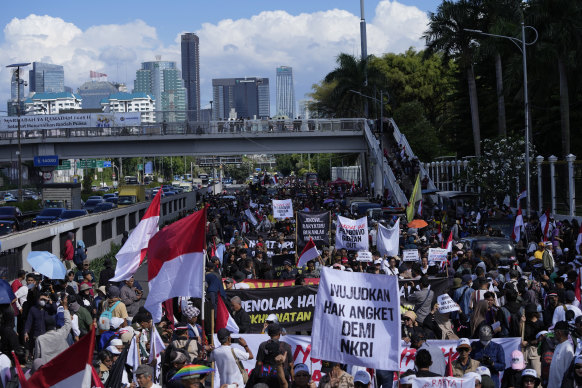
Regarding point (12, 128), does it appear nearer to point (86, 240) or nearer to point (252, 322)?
point (86, 240)

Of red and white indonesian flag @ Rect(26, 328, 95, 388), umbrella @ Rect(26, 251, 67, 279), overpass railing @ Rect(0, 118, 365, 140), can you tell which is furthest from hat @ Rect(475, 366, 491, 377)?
overpass railing @ Rect(0, 118, 365, 140)

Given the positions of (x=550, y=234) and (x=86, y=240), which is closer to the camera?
(x=550, y=234)

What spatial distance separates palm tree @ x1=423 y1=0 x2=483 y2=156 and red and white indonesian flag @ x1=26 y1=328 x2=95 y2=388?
44784 millimetres

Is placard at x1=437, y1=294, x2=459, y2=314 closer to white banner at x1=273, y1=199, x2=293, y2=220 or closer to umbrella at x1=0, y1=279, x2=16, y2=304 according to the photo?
umbrella at x1=0, y1=279, x2=16, y2=304

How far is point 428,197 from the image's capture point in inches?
1839

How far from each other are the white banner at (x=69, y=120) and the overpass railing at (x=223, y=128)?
1012 centimetres

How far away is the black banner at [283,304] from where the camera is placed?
533 inches

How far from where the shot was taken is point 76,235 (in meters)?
31.6

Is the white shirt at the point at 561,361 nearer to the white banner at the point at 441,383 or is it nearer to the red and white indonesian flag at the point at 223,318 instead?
the white banner at the point at 441,383

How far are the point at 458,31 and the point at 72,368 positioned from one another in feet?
154

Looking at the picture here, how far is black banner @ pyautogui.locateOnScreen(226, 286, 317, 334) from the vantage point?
44.4 ft

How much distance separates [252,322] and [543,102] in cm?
3916

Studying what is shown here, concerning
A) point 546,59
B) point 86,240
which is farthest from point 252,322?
point 546,59

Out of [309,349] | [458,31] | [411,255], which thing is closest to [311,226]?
[411,255]
